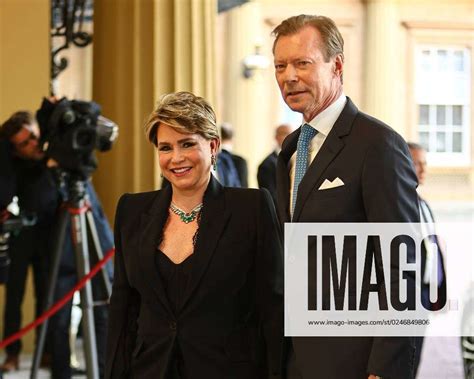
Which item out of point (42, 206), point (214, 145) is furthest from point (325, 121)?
point (42, 206)

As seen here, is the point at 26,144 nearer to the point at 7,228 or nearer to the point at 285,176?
the point at 7,228

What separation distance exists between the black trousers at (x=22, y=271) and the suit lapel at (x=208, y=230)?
10.5ft

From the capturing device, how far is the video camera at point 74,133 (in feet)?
16.4

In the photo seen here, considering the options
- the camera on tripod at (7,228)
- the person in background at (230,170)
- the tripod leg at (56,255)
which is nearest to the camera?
the tripod leg at (56,255)

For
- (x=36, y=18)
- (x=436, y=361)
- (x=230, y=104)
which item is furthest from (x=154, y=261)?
(x=230, y=104)

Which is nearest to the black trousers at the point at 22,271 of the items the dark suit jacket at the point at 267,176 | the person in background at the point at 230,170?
the person in background at the point at 230,170

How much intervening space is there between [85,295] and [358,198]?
2.85m

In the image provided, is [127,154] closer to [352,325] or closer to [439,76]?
[352,325]

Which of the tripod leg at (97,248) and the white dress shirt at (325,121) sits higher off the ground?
the white dress shirt at (325,121)

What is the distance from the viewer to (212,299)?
2646mm

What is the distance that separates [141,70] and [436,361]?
7.87 ft

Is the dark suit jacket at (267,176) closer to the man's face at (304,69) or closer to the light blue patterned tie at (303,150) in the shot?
the light blue patterned tie at (303,150)

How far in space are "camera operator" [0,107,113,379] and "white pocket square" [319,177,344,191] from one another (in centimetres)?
284

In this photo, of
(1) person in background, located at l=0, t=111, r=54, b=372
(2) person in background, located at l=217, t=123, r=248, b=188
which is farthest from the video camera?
(2) person in background, located at l=217, t=123, r=248, b=188
